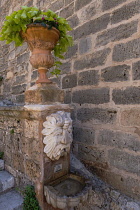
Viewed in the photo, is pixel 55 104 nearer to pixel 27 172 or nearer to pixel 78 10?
pixel 27 172

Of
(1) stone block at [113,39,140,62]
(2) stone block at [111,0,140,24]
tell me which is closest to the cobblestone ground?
(1) stone block at [113,39,140,62]

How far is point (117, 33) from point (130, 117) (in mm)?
1004

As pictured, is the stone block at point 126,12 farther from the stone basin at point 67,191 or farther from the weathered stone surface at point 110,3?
the stone basin at point 67,191

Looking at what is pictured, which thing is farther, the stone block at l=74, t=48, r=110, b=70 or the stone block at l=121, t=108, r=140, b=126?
the stone block at l=74, t=48, r=110, b=70

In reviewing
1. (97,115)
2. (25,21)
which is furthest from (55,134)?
(25,21)

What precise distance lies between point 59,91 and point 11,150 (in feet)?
3.30

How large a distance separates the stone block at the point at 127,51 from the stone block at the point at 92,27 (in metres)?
0.39

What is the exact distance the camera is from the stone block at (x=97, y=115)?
5.94 ft

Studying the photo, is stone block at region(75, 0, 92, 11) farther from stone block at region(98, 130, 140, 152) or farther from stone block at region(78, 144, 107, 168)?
stone block at region(78, 144, 107, 168)

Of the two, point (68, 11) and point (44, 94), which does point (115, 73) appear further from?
point (68, 11)

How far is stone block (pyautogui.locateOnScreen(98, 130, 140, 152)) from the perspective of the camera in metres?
1.61

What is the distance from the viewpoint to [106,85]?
1.87 metres

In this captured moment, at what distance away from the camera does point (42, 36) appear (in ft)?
5.14

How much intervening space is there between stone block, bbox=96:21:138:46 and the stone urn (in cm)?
A: 62
